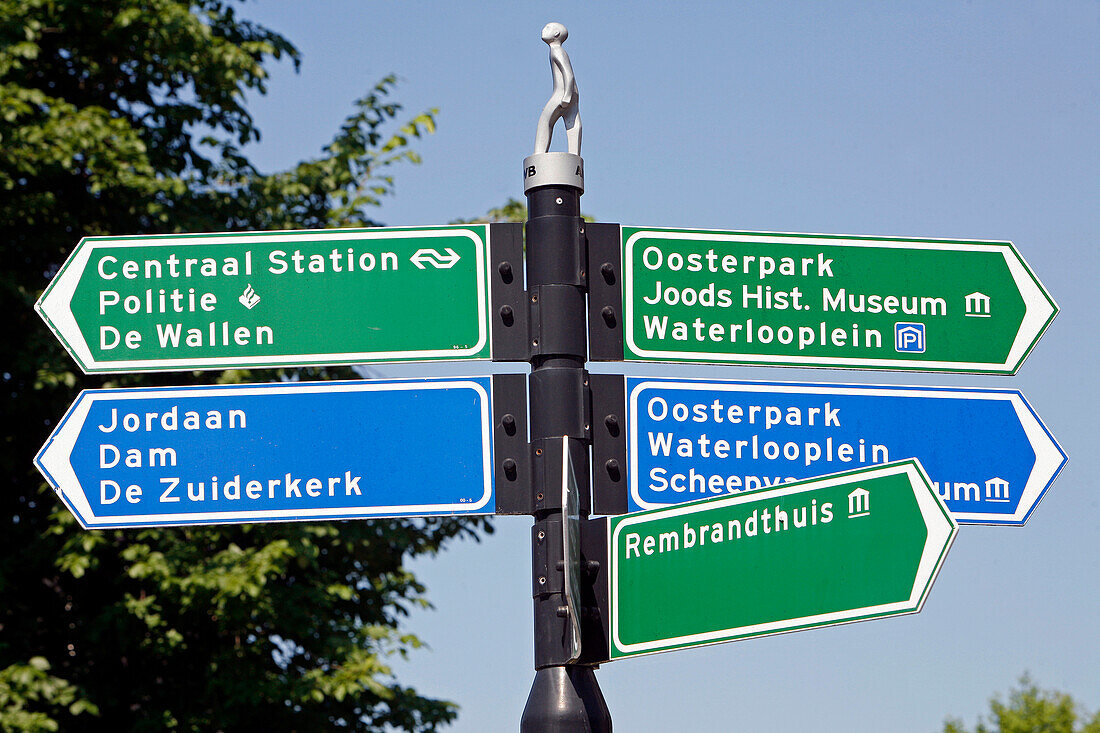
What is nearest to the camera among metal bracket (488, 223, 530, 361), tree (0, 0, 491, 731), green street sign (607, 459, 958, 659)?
green street sign (607, 459, 958, 659)

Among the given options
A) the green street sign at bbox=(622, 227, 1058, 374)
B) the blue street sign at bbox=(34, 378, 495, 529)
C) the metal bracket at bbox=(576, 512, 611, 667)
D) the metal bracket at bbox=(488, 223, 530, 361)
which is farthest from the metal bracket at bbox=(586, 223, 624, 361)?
the metal bracket at bbox=(576, 512, 611, 667)

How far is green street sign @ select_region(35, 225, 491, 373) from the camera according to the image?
3.17 metres

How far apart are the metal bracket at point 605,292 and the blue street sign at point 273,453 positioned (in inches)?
12.0

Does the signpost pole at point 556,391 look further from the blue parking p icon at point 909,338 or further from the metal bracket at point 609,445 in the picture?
the blue parking p icon at point 909,338

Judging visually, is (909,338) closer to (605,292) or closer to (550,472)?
(605,292)

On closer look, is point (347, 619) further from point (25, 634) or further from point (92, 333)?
point (92, 333)

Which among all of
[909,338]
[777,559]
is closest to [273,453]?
[777,559]

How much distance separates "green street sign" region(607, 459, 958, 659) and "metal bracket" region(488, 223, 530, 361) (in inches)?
19.7

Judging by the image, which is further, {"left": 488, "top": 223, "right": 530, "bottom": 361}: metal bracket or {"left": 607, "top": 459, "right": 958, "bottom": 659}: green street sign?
{"left": 488, "top": 223, "right": 530, "bottom": 361}: metal bracket

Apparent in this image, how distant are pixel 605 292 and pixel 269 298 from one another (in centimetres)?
86

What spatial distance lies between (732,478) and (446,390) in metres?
0.74

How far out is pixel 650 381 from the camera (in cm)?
313

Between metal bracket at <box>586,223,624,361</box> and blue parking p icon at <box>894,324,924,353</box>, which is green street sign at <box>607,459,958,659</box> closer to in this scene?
metal bracket at <box>586,223,624,361</box>

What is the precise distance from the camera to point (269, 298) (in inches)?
127
